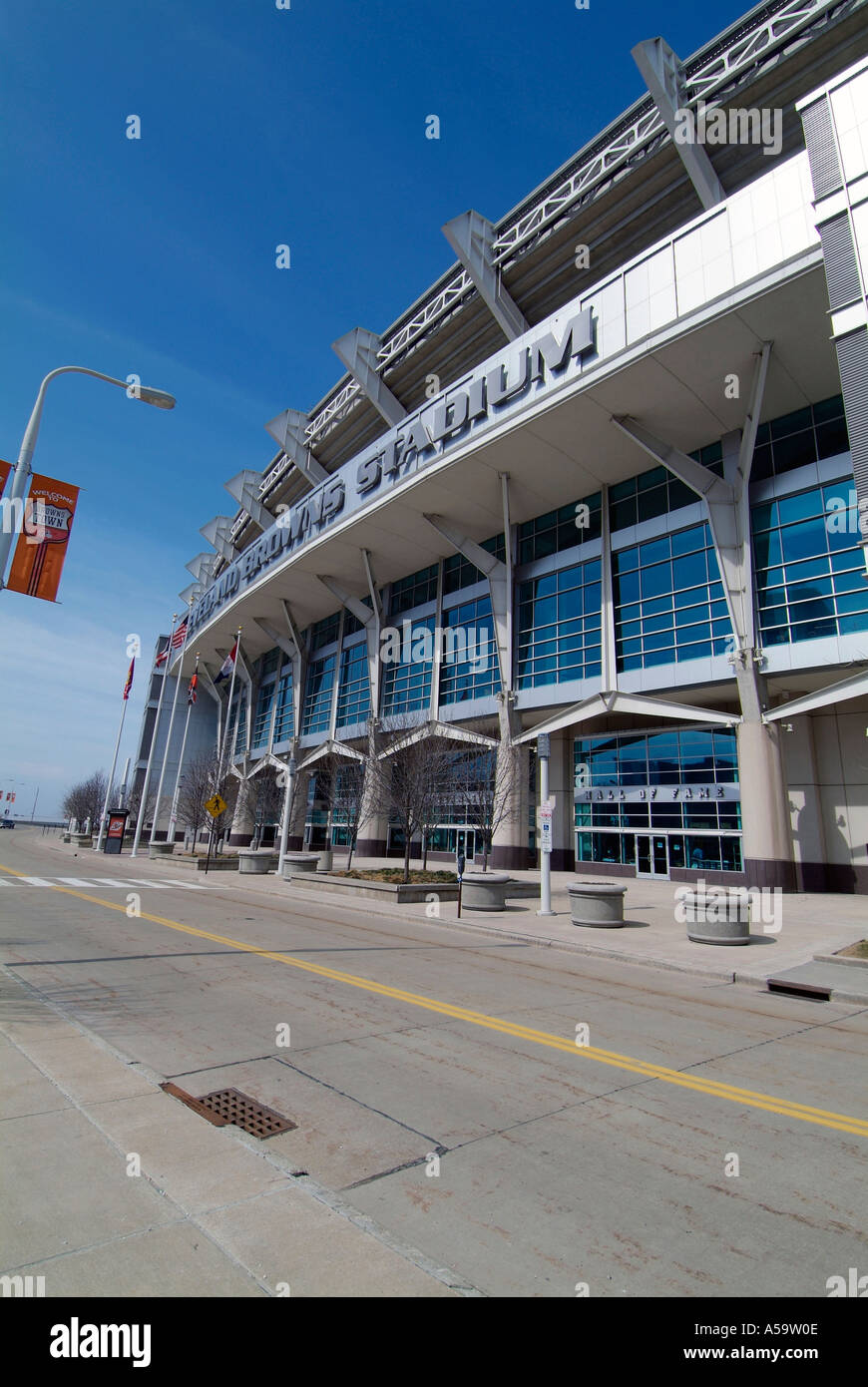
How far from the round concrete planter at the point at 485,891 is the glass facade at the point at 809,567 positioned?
13132 mm

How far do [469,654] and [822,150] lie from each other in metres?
23.8

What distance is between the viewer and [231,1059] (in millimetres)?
5605

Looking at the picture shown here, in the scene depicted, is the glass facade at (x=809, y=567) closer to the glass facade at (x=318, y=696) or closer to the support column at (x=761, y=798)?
the support column at (x=761, y=798)

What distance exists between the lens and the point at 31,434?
8.38m

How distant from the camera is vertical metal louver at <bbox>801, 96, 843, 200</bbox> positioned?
1753cm

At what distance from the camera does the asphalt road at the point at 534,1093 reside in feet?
10.5

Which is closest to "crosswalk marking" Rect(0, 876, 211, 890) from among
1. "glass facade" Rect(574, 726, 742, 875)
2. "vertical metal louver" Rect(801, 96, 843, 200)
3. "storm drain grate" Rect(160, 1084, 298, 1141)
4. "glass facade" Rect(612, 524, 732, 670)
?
"storm drain grate" Rect(160, 1084, 298, 1141)

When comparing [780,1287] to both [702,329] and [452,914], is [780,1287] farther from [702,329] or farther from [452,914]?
[702,329]

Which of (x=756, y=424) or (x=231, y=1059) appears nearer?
(x=231, y=1059)

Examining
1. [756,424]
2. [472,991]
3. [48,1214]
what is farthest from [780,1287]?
[756,424]

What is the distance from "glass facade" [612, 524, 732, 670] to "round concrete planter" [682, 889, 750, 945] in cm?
1374

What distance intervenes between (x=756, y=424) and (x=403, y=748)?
21.0 meters

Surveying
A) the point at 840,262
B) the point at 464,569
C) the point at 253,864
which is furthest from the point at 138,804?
the point at 840,262

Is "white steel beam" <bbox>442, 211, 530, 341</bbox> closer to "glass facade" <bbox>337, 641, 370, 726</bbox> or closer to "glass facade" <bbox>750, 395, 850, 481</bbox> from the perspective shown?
"glass facade" <bbox>750, 395, 850, 481</bbox>
